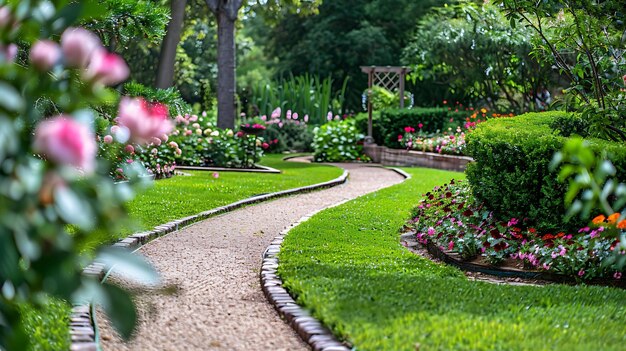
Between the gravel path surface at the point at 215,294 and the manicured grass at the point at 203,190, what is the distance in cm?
39

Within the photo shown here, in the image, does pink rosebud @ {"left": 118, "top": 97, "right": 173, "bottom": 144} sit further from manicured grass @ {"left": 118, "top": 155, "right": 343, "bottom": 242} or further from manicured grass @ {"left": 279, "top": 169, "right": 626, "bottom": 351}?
manicured grass @ {"left": 118, "top": 155, "right": 343, "bottom": 242}

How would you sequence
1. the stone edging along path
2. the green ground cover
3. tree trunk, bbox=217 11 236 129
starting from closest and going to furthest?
1. the stone edging along path
2. the green ground cover
3. tree trunk, bbox=217 11 236 129

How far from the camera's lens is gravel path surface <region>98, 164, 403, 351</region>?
4.24 m

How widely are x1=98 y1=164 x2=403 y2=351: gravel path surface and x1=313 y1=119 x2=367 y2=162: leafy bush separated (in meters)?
9.41

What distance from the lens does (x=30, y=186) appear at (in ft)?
6.97

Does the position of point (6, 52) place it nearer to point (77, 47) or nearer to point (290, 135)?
point (77, 47)

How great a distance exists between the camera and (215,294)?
5.29 meters

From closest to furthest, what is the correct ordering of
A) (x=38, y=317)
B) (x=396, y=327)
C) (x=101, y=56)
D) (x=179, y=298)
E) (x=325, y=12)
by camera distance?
(x=101, y=56) → (x=396, y=327) → (x=38, y=317) → (x=179, y=298) → (x=325, y=12)

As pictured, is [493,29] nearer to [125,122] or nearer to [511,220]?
[511,220]

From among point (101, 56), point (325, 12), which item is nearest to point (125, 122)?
point (101, 56)

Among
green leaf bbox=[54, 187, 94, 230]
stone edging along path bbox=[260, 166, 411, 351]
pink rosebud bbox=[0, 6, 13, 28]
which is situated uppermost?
pink rosebud bbox=[0, 6, 13, 28]

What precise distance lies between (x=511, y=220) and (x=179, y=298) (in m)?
2.66

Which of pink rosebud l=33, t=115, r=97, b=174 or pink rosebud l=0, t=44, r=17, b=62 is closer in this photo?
pink rosebud l=33, t=115, r=97, b=174

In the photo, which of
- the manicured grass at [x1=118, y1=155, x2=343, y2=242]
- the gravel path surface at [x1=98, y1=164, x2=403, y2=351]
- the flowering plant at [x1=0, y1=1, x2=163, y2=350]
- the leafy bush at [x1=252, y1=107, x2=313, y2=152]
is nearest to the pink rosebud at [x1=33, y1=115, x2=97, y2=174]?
the flowering plant at [x1=0, y1=1, x2=163, y2=350]
